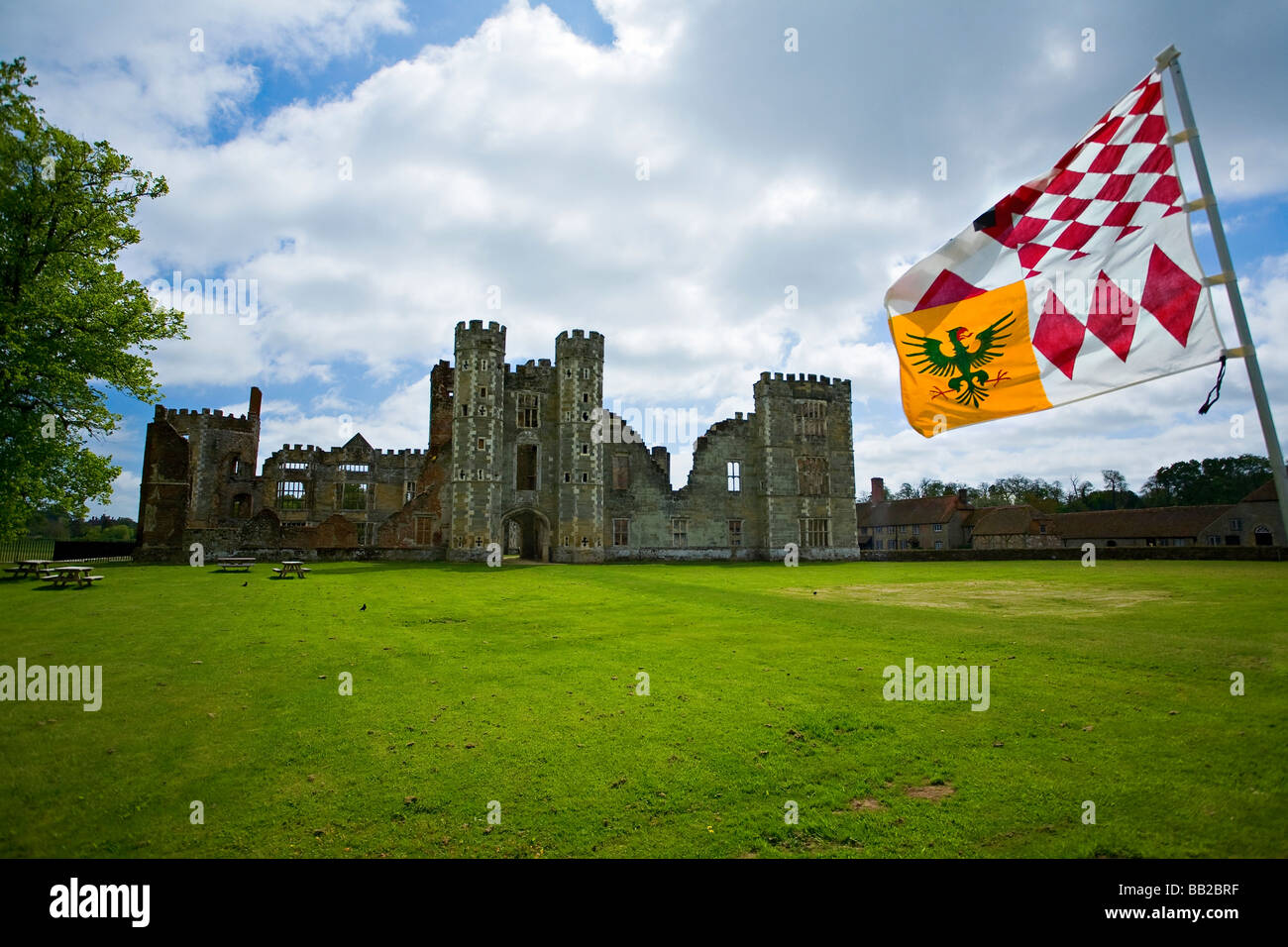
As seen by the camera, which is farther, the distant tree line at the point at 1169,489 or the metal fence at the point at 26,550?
the distant tree line at the point at 1169,489

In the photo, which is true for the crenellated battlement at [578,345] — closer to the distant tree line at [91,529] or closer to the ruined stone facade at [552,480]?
the ruined stone facade at [552,480]

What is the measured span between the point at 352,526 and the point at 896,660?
42617 millimetres

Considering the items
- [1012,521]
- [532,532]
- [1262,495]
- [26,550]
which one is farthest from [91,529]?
[1262,495]

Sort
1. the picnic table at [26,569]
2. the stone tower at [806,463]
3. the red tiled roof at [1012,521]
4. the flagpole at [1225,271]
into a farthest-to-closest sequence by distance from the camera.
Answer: the red tiled roof at [1012,521] < the stone tower at [806,463] < the picnic table at [26,569] < the flagpole at [1225,271]

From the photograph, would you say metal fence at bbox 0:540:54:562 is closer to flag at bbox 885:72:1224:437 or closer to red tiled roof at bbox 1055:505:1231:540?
flag at bbox 885:72:1224:437

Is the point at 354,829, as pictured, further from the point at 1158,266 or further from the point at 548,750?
the point at 1158,266

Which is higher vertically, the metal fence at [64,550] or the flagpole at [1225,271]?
the flagpole at [1225,271]

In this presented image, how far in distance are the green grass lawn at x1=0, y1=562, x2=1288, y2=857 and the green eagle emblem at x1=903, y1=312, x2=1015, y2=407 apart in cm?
390

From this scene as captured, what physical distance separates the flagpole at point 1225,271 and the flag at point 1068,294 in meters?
0.42

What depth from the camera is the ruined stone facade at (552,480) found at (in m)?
39.5

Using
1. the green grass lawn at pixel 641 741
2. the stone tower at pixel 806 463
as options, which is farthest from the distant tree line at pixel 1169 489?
the green grass lawn at pixel 641 741

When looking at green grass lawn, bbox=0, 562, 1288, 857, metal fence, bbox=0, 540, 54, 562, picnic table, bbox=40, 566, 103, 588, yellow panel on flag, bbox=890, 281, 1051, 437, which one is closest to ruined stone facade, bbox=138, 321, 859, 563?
metal fence, bbox=0, 540, 54, 562

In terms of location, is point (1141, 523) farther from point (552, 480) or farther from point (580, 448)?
point (552, 480)
